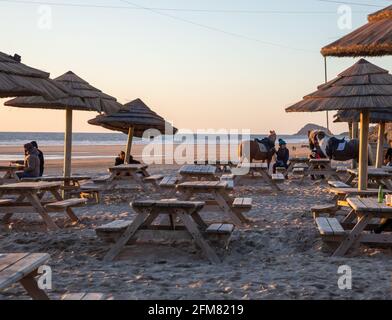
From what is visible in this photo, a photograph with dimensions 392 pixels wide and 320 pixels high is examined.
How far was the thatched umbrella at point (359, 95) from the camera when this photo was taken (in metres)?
7.38

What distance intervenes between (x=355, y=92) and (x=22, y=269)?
226 inches

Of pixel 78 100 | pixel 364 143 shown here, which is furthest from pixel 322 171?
pixel 78 100

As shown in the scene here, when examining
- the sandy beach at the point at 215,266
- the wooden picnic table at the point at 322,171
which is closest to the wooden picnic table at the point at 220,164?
the wooden picnic table at the point at 322,171

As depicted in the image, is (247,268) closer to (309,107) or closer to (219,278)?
(219,278)

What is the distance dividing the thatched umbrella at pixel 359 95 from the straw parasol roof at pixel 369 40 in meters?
2.15

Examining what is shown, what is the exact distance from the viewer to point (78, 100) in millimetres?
11039

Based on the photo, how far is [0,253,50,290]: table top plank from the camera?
2.99m

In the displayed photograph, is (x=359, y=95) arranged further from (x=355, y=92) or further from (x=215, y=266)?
(x=215, y=266)

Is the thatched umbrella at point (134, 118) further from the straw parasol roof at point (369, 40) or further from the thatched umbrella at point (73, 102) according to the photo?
the straw parasol roof at point (369, 40)

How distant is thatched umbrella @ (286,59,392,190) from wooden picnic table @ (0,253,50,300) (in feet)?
16.8

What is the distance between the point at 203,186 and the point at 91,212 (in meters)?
3.01

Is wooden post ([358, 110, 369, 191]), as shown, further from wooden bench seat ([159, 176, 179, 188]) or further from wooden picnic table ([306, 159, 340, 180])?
wooden picnic table ([306, 159, 340, 180])

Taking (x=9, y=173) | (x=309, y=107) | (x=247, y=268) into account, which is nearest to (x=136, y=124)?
(x=9, y=173)
